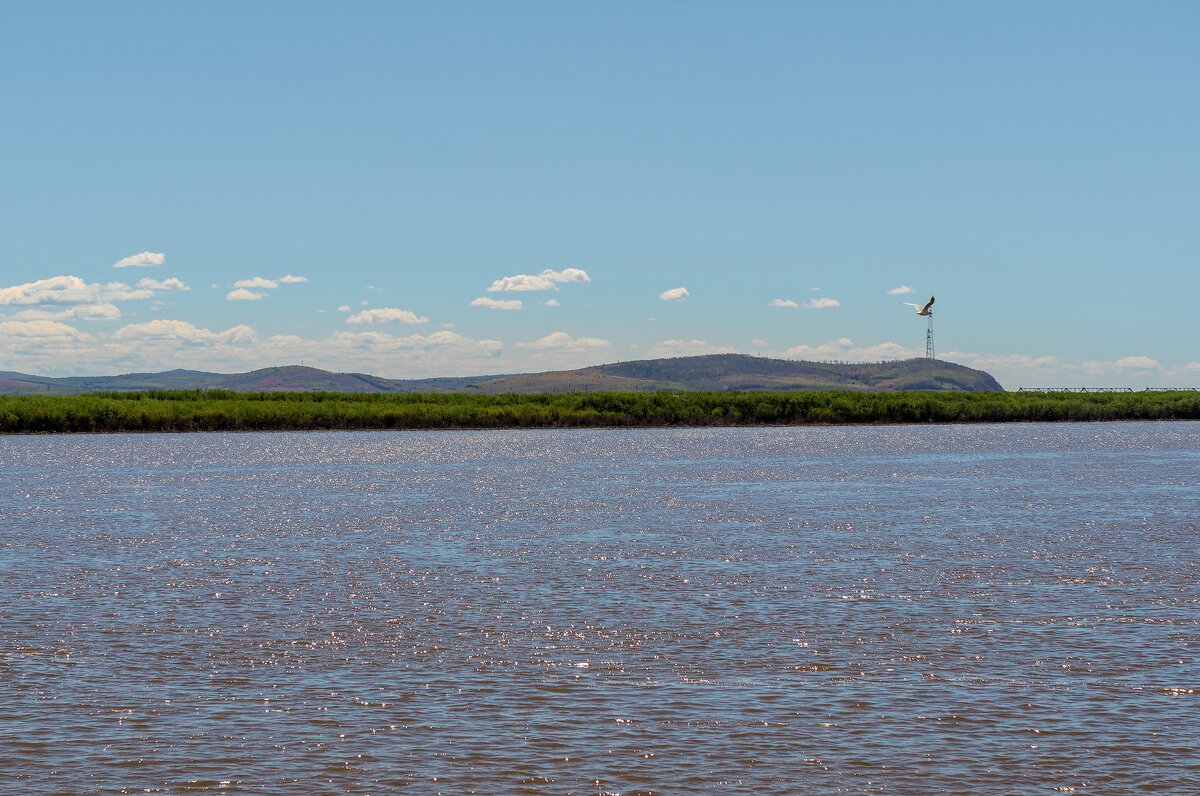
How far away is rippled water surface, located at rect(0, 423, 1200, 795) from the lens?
1097cm

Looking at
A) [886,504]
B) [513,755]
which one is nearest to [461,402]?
[886,504]

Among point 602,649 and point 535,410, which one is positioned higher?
point 535,410

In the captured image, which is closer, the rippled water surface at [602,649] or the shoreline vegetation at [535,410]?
the rippled water surface at [602,649]

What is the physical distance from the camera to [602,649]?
52.0 feet

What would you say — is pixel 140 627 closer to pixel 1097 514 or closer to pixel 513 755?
pixel 513 755

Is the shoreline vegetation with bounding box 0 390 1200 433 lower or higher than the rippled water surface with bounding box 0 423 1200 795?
higher

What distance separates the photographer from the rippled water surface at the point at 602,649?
36.0 ft

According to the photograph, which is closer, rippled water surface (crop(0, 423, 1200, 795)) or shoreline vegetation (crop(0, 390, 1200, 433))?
rippled water surface (crop(0, 423, 1200, 795))

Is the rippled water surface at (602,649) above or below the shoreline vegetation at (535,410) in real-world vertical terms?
below

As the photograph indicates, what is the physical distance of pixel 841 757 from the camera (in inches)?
438

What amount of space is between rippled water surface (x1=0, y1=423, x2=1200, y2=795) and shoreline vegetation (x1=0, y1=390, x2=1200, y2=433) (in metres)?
79.9

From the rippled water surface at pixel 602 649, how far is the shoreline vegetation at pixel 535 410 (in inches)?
3146

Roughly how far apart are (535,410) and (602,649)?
370 ft

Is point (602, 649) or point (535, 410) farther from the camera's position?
point (535, 410)
